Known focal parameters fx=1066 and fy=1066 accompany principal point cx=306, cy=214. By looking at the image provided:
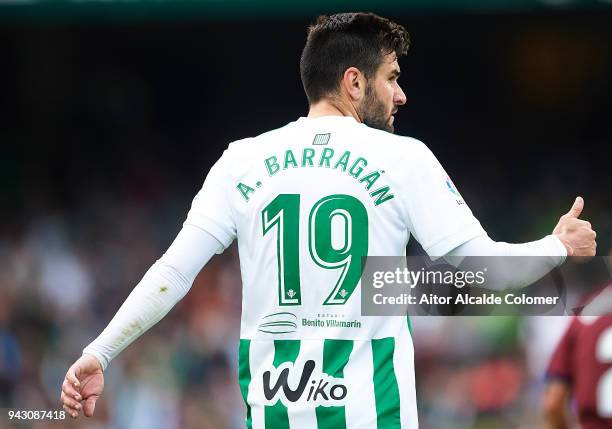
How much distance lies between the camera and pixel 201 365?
8461mm

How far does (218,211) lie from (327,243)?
36cm

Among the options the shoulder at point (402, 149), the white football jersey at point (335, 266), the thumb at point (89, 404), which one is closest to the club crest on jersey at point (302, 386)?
the white football jersey at point (335, 266)

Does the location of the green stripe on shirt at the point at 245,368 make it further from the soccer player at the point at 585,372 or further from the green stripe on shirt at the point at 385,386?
the soccer player at the point at 585,372

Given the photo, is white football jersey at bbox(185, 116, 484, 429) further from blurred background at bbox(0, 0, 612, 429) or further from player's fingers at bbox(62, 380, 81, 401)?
blurred background at bbox(0, 0, 612, 429)

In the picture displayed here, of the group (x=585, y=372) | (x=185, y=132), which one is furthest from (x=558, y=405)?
(x=185, y=132)

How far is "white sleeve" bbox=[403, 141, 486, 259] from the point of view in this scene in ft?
9.41

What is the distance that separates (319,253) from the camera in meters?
2.93

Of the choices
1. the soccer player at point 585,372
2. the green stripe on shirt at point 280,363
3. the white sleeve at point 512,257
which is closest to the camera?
the white sleeve at point 512,257

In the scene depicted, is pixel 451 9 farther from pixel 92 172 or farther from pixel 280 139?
pixel 280 139

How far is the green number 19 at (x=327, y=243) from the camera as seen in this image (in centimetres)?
291

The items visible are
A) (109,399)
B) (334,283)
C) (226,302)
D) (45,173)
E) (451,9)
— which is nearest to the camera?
(334,283)

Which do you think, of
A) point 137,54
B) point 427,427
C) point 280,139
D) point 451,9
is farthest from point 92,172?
point 280,139

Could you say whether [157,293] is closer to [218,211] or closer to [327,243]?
[218,211]

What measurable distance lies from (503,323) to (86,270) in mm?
4485
